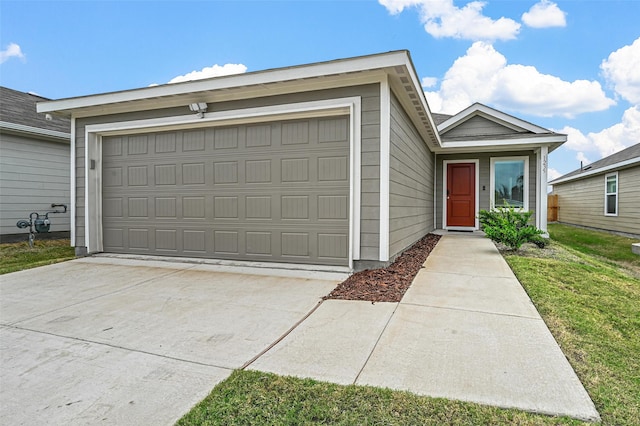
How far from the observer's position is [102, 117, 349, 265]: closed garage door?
5312 mm

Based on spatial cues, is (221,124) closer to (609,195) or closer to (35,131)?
(35,131)

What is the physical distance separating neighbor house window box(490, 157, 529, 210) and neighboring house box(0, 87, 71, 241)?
11598 mm

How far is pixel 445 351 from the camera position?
101 inches

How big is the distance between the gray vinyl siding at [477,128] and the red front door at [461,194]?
92 cm

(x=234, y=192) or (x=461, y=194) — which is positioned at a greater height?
(x=461, y=194)

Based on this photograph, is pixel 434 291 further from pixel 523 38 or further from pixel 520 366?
pixel 523 38

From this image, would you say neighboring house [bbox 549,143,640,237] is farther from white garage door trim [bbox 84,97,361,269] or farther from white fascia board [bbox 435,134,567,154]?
white garage door trim [bbox 84,97,361,269]

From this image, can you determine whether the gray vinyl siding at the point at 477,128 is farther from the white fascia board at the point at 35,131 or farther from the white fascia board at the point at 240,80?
the white fascia board at the point at 35,131

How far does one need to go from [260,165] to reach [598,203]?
15597mm

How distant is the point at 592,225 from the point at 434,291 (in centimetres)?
1541

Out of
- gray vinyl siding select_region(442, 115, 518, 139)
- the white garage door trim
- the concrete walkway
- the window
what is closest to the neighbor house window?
gray vinyl siding select_region(442, 115, 518, 139)

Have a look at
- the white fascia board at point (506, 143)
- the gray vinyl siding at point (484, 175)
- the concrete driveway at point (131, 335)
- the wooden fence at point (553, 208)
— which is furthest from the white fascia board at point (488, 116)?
the wooden fence at point (553, 208)

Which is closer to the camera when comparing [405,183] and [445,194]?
[405,183]

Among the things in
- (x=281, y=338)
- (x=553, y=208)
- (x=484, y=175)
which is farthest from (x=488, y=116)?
(x=553, y=208)
